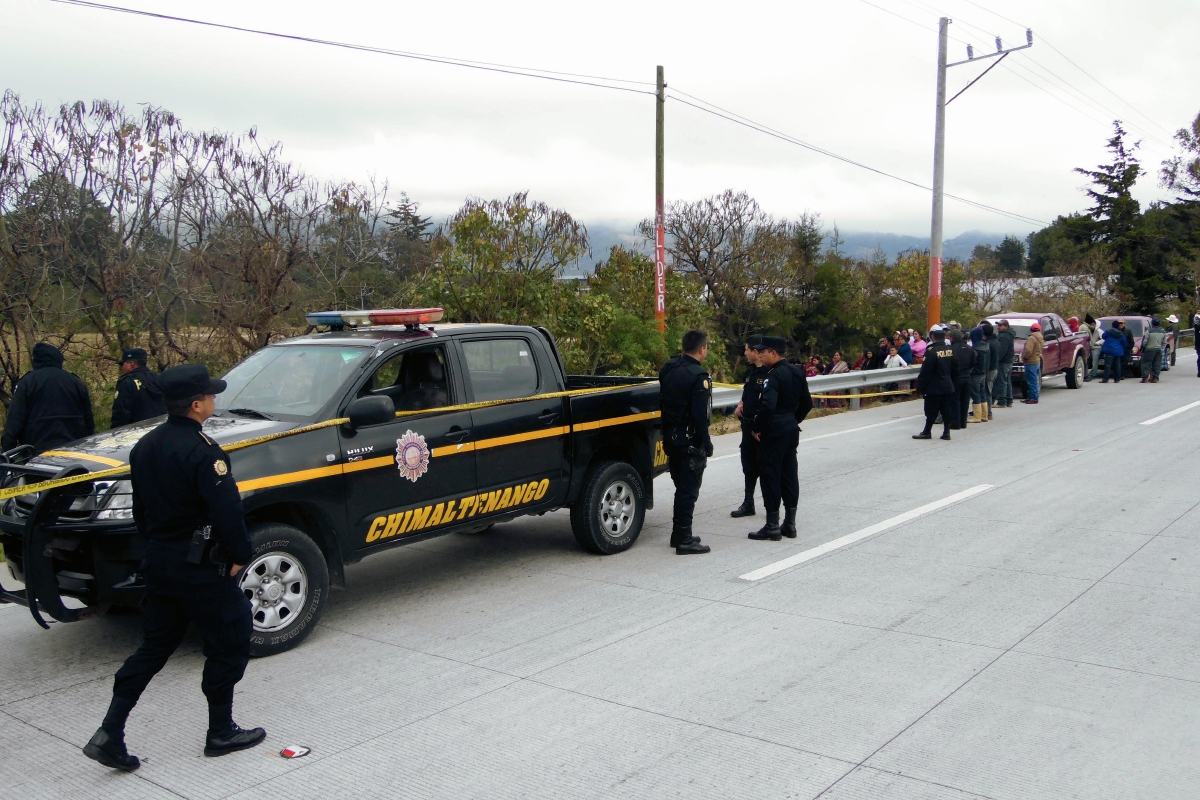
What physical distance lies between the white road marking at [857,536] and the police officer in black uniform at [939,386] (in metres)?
4.08

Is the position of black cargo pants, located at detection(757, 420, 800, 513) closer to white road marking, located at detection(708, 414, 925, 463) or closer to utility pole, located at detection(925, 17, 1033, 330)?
white road marking, located at detection(708, 414, 925, 463)

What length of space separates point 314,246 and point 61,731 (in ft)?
38.6

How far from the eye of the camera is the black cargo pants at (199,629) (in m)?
4.12

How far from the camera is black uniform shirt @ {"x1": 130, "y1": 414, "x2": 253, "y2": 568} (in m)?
4.02

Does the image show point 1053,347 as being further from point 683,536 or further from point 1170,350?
point 683,536

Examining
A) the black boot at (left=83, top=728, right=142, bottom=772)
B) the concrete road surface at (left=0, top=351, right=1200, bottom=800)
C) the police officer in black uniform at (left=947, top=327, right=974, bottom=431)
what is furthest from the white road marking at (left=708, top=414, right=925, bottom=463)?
the black boot at (left=83, top=728, right=142, bottom=772)

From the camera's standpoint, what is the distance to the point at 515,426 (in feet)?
22.8

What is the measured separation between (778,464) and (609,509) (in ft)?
4.98

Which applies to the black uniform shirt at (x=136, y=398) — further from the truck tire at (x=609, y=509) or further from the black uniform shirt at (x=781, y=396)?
the black uniform shirt at (x=781, y=396)

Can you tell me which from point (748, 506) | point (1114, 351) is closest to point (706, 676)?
point (748, 506)

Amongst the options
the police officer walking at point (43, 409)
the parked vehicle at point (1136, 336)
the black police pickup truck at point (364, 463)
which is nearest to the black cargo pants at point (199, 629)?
the black police pickup truck at point (364, 463)

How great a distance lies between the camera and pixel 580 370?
1853 centimetres

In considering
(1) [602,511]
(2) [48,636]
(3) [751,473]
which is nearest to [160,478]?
(2) [48,636]

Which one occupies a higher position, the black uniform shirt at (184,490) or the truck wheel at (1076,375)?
the black uniform shirt at (184,490)
